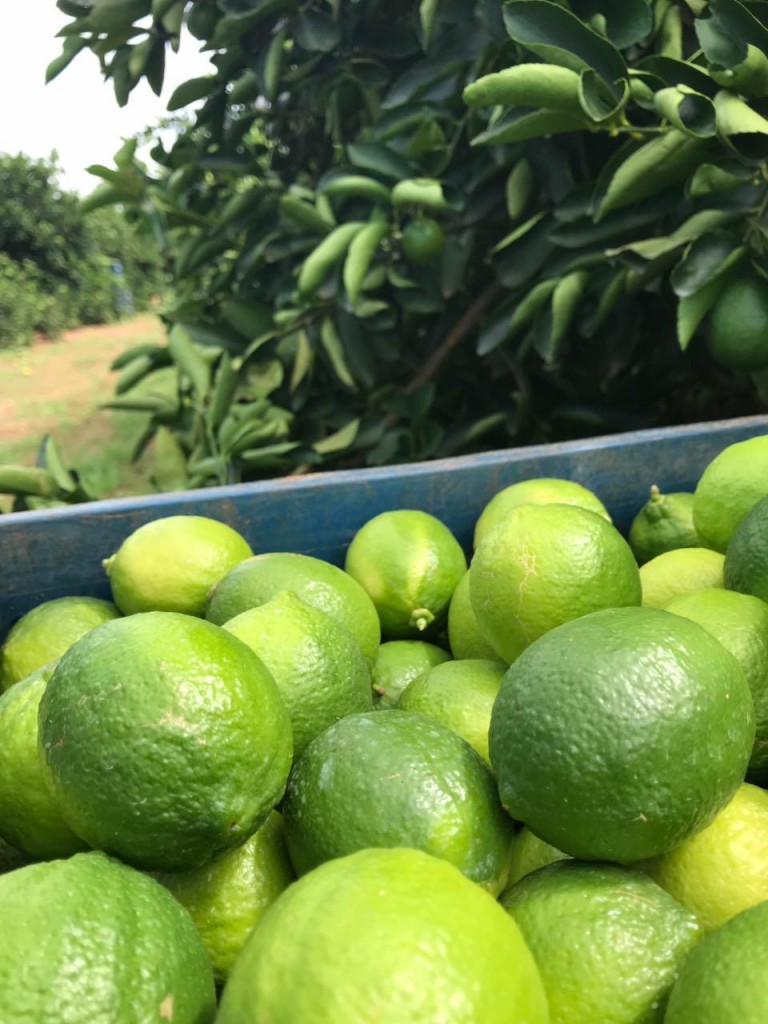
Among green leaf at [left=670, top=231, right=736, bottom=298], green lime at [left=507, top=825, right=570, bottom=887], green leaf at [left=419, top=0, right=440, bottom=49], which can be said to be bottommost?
green lime at [left=507, top=825, right=570, bottom=887]

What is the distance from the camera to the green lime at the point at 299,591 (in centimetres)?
111

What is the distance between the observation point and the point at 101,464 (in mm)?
3621

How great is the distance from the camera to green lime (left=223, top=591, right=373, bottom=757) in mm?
912

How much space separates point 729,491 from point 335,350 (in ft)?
4.55

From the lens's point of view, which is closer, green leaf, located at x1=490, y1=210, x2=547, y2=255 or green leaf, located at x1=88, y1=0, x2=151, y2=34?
green leaf, located at x1=490, y1=210, x2=547, y2=255

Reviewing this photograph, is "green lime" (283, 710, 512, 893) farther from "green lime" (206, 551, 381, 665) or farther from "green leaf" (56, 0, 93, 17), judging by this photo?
"green leaf" (56, 0, 93, 17)

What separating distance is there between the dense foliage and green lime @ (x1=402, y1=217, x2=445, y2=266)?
401 inches

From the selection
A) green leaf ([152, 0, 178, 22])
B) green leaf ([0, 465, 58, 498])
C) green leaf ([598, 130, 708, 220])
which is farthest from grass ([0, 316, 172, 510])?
green leaf ([598, 130, 708, 220])

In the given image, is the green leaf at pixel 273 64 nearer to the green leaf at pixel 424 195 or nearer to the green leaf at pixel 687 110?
the green leaf at pixel 424 195

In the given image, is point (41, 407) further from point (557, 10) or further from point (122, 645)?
point (122, 645)

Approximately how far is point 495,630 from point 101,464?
2.93 metres

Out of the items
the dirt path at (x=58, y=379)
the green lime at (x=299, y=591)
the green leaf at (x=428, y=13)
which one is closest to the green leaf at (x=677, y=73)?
the green leaf at (x=428, y=13)

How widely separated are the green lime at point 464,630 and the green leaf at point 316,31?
1.74 metres

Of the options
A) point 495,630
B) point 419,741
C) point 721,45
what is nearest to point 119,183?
point 721,45
